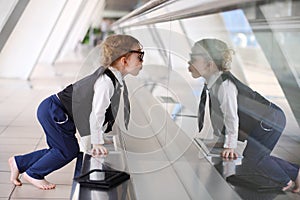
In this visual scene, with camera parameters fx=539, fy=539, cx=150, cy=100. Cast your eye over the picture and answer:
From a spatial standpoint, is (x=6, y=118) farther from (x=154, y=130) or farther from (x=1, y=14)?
(x=154, y=130)

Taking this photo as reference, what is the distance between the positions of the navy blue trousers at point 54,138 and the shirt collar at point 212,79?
996 millimetres

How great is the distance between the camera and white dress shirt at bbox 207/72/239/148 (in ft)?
10.2

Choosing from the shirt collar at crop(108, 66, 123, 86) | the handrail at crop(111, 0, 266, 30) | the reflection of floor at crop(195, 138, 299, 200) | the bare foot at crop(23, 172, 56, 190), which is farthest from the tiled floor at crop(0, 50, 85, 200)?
the handrail at crop(111, 0, 266, 30)

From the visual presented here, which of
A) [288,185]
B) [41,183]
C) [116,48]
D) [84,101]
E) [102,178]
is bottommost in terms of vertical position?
[41,183]

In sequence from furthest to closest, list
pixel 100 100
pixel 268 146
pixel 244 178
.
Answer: pixel 100 100
pixel 244 178
pixel 268 146

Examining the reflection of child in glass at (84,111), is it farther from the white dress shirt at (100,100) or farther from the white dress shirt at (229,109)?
the white dress shirt at (229,109)

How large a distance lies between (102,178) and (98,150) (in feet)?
0.91

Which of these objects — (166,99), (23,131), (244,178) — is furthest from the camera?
(23,131)

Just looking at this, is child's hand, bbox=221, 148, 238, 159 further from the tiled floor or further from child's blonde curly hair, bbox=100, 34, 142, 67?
the tiled floor

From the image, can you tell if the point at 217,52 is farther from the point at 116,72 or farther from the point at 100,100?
the point at 100,100

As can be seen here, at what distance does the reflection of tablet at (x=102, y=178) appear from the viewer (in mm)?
3324

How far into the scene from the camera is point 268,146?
2.70 meters

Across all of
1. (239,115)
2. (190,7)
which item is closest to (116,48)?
(190,7)

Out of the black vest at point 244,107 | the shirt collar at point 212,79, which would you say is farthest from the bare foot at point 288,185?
the shirt collar at point 212,79
